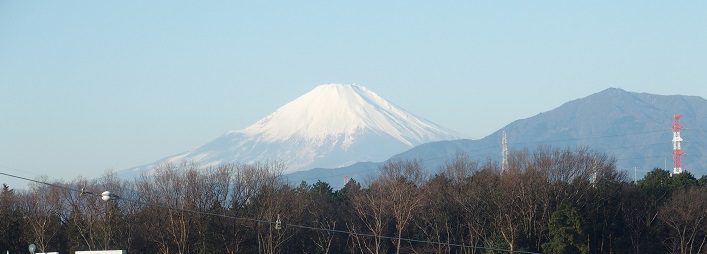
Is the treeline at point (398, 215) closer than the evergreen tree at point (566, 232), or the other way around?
the evergreen tree at point (566, 232)

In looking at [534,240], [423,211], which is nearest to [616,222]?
[534,240]

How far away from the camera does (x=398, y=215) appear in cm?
6462

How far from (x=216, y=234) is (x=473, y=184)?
57.5 feet

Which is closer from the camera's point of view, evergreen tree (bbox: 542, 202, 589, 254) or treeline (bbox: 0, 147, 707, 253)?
evergreen tree (bbox: 542, 202, 589, 254)

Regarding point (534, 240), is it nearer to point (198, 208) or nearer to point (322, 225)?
point (322, 225)

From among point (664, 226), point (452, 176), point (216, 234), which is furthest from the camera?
point (452, 176)

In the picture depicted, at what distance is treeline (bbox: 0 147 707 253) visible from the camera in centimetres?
6344

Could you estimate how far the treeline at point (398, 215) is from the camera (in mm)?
63438

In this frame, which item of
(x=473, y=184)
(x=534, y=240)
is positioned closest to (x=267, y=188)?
(x=473, y=184)

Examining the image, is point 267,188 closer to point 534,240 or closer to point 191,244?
point 191,244

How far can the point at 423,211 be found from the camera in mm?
67125

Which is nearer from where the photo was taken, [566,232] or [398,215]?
[566,232]

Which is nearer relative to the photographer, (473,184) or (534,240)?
(534,240)

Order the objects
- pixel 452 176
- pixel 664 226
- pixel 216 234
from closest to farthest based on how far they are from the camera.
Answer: pixel 216 234
pixel 664 226
pixel 452 176
